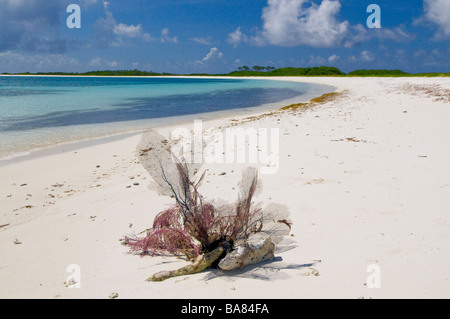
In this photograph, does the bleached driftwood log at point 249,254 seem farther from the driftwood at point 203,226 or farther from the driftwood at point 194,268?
the driftwood at point 194,268

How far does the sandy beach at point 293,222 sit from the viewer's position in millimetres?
2883

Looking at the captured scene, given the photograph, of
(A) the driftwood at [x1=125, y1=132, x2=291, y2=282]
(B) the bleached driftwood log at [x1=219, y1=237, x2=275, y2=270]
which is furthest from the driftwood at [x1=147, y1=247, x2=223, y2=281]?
(B) the bleached driftwood log at [x1=219, y1=237, x2=275, y2=270]

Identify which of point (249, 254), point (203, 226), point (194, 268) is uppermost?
point (203, 226)

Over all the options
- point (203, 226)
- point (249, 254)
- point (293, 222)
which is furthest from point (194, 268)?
point (293, 222)

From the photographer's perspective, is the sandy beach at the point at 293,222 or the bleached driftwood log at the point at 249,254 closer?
the sandy beach at the point at 293,222

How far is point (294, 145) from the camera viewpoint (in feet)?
28.0

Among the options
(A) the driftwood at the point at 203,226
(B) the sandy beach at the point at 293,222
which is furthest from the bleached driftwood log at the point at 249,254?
(B) the sandy beach at the point at 293,222

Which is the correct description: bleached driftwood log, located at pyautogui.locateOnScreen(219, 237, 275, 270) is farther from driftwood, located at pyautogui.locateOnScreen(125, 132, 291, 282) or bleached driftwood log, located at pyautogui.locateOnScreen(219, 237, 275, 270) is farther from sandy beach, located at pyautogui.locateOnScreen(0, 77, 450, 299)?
sandy beach, located at pyautogui.locateOnScreen(0, 77, 450, 299)

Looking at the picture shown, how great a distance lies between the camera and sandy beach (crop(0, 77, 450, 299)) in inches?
113

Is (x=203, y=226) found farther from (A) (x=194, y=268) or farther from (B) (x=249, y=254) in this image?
(B) (x=249, y=254)

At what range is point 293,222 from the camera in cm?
419

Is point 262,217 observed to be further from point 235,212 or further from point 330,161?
point 330,161
